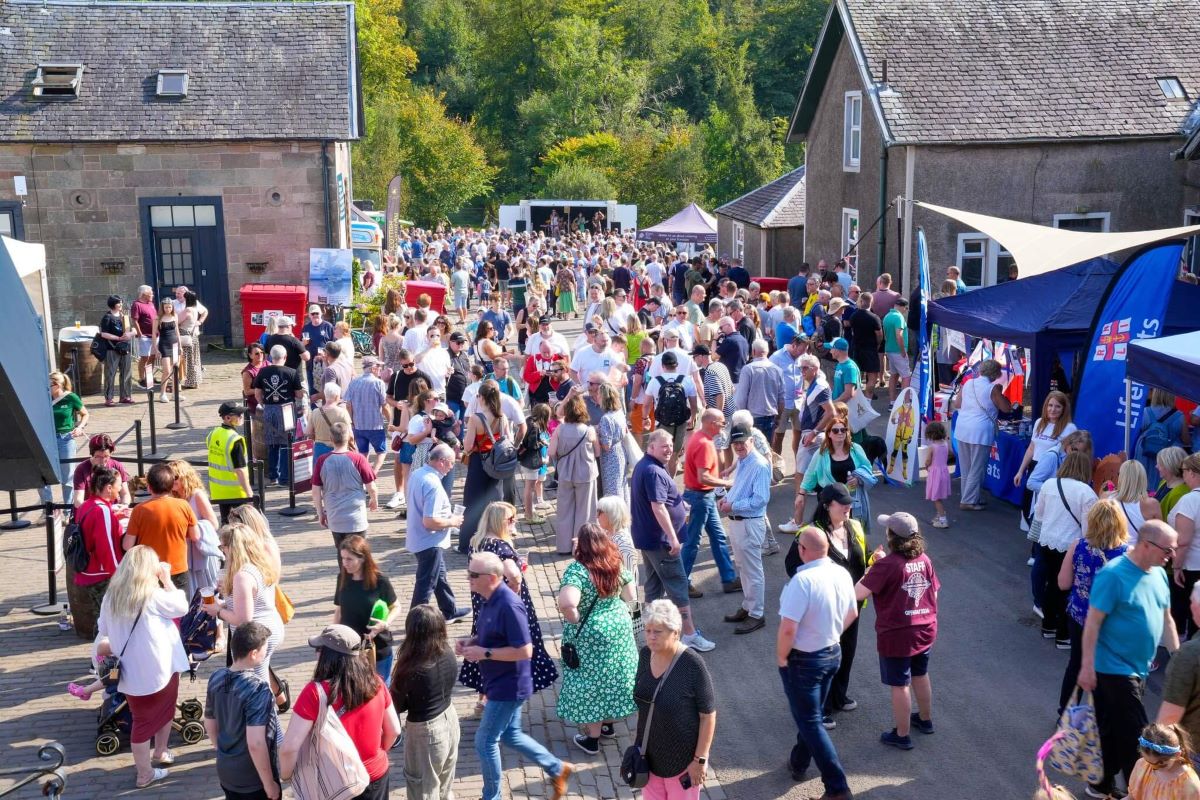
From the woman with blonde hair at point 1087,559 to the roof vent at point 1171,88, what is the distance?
17.1 m

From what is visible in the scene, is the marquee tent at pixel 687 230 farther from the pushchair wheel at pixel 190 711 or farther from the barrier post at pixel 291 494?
the pushchair wheel at pixel 190 711

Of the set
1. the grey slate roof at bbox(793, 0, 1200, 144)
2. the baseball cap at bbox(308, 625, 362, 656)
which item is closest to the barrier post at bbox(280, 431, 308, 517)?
the baseball cap at bbox(308, 625, 362, 656)

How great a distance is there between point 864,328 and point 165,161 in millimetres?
13983

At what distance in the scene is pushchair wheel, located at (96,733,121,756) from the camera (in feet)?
25.9

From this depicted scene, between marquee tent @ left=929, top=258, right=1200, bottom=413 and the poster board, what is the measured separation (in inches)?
486

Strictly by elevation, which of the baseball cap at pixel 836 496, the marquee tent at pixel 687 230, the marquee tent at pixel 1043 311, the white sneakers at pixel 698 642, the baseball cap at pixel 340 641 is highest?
the marquee tent at pixel 687 230

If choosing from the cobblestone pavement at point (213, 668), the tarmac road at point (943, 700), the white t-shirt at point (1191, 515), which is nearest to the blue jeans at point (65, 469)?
the cobblestone pavement at point (213, 668)

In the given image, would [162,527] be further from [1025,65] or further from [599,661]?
[1025,65]

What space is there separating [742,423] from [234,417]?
4.48m

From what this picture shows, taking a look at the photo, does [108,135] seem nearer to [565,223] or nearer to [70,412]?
[70,412]

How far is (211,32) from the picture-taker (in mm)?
25234

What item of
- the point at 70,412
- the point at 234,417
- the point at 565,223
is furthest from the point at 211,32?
the point at 565,223

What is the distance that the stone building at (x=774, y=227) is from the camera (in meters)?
29.8

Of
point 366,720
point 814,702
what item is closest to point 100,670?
point 366,720
